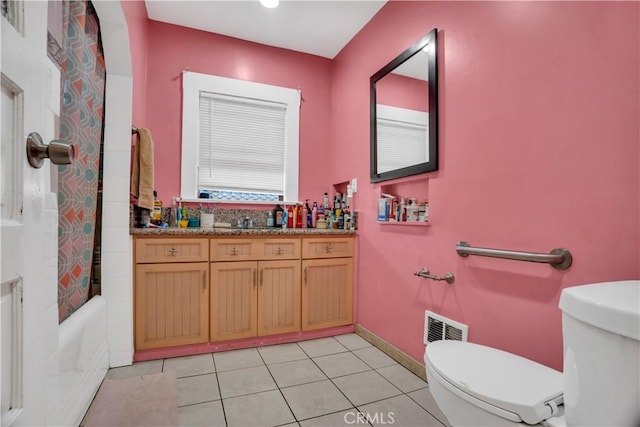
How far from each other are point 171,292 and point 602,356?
214 cm

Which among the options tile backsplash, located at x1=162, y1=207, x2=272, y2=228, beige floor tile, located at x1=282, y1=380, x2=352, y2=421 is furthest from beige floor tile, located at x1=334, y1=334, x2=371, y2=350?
tile backsplash, located at x1=162, y1=207, x2=272, y2=228

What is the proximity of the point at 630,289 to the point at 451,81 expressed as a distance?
133 cm

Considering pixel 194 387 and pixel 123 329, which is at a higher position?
pixel 123 329

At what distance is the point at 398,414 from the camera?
5.06 ft

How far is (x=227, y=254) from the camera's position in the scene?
223cm

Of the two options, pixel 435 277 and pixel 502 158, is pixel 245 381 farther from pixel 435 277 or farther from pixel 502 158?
pixel 502 158

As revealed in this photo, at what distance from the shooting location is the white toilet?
65cm

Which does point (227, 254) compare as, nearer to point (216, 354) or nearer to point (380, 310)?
point (216, 354)

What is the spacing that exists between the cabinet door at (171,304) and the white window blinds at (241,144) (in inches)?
34.2

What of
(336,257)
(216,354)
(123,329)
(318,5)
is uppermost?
(318,5)

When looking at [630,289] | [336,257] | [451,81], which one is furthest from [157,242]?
[630,289]

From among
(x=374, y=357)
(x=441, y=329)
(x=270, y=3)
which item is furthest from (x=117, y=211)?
(x=441, y=329)

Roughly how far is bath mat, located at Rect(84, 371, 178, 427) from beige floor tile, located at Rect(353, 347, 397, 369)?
3.81ft

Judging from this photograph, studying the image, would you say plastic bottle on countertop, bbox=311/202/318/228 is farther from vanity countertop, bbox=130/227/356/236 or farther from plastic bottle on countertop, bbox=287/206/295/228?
vanity countertop, bbox=130/227/356/236
